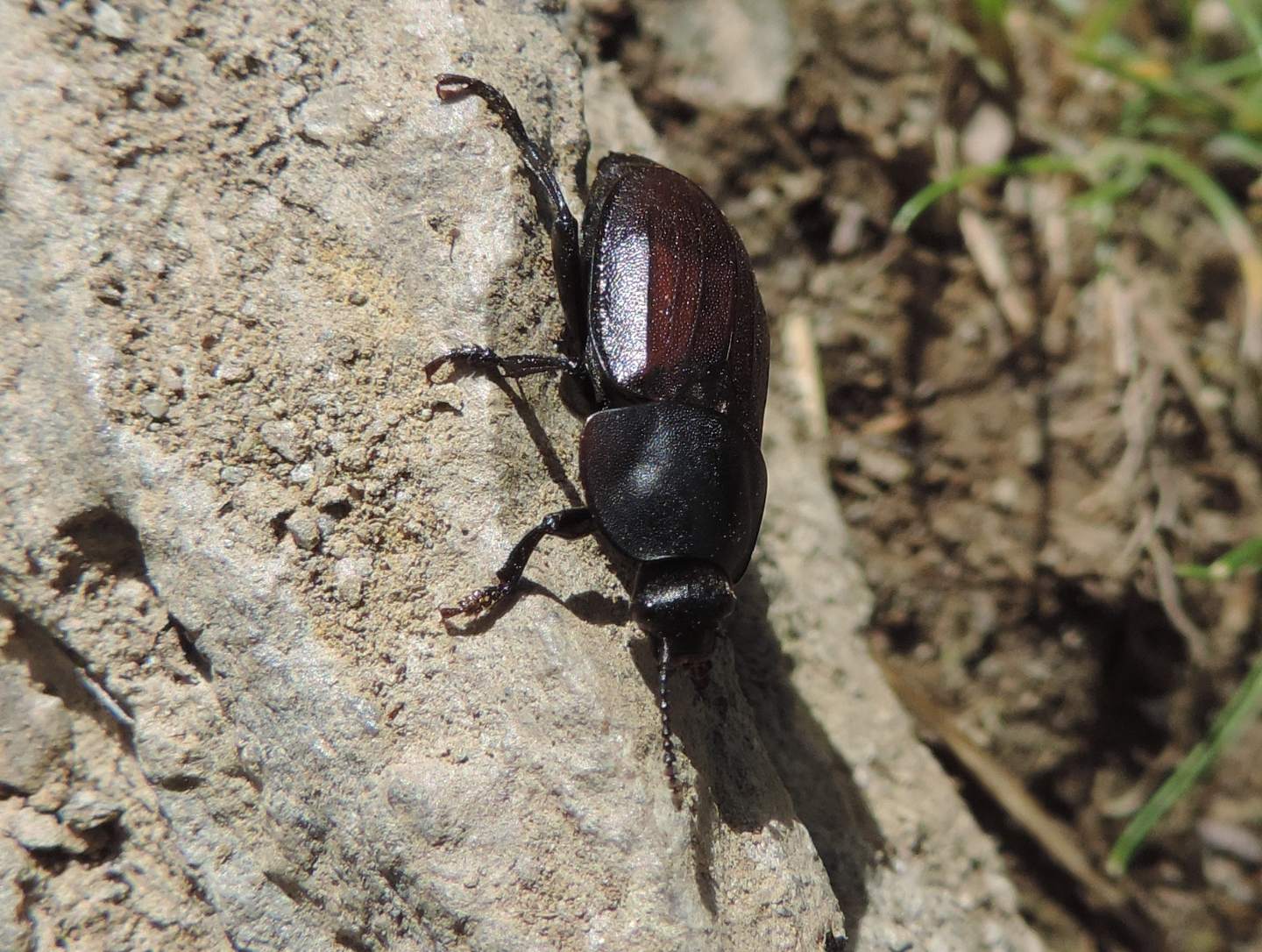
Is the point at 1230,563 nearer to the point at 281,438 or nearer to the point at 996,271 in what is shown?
the point at 996,271

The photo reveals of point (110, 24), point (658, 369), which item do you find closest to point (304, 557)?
point (658, 369)

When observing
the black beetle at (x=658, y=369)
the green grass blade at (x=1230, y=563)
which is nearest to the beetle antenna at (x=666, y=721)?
the black beetle at (x=658, y=369)

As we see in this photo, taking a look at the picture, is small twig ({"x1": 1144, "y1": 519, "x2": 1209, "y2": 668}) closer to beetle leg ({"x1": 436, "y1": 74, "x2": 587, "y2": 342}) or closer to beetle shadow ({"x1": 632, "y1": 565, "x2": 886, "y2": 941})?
beetle shadow ({"x1": 632, "y1": 565, "x2": 886, "y2": 941})

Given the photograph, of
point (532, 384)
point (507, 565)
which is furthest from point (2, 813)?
point (532, 384)

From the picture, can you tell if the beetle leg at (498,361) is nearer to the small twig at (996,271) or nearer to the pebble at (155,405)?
the pebble at (155,405)

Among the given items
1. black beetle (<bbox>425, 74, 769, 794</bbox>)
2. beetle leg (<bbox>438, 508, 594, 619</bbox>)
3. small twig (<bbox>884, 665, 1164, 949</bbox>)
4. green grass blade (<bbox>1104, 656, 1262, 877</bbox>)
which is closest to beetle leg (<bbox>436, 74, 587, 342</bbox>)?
black beetle (<bbox>425, 74, 769, 794</bbox>)

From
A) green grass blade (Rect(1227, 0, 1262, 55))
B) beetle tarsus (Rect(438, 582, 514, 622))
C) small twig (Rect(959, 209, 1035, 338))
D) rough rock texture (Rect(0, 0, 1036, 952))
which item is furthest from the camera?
small twig (Rect(959, 209, 1035, 338))
